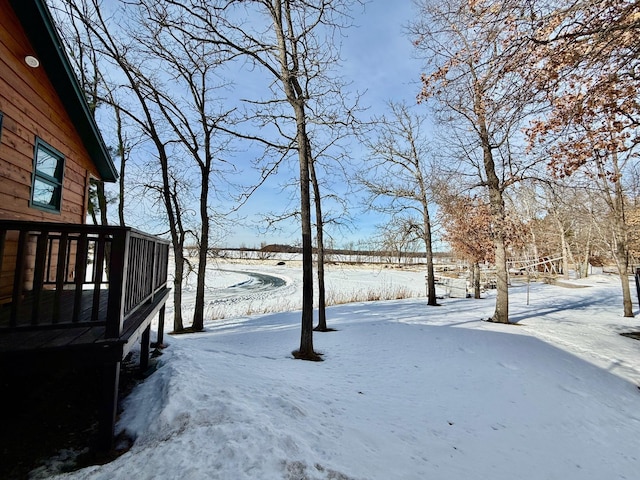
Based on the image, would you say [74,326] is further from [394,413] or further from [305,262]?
[305,262]

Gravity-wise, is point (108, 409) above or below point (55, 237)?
below

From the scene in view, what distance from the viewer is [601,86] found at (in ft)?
15.9

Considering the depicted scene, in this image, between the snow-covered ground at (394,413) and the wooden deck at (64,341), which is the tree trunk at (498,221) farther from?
the wooden deck at (64,341)

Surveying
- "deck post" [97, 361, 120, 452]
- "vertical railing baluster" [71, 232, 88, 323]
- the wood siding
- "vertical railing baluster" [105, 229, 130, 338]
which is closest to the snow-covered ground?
"deck post" [97, 361, 120, 452]

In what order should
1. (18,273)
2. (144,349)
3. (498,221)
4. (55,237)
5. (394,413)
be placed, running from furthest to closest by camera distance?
(498,221), (144,349), (394,413), (55,237), (18,273)

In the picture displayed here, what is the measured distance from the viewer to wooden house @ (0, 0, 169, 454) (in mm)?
2391

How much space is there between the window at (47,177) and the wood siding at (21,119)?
4.0 inches

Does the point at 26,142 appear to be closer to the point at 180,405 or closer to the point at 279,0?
the point at 180,405

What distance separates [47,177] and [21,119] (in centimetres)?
116

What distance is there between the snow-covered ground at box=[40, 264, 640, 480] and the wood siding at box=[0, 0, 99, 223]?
10.9ft

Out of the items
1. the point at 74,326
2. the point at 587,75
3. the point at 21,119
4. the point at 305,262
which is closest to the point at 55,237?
the point at 74,326

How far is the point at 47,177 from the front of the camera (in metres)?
5.45

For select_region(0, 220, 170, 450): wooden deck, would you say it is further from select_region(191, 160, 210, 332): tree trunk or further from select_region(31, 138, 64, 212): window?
select_region(191, 160, 210, 332): tree trunk

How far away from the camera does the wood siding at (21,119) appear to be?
4.29m
